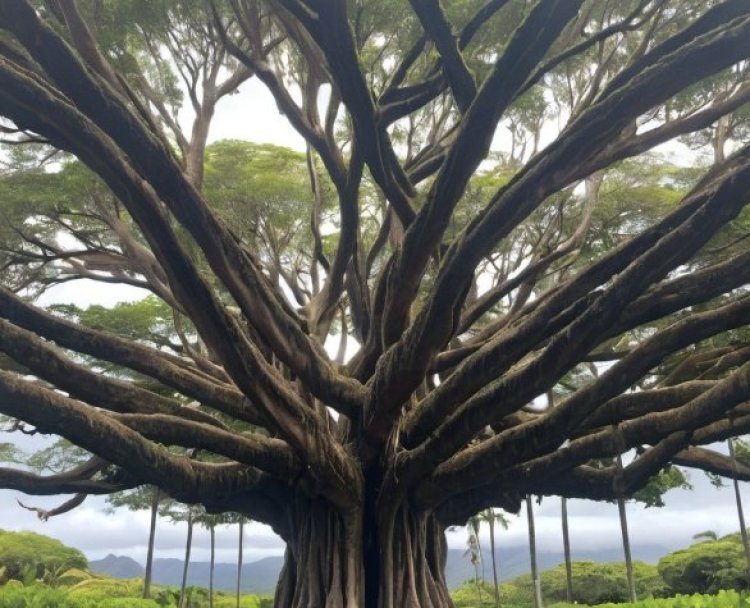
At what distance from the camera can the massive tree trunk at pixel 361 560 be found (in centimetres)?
721

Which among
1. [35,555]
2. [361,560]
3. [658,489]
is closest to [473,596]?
[35,555]

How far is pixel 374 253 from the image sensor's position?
30.7 feet

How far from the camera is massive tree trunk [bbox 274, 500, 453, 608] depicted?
23.7 ft

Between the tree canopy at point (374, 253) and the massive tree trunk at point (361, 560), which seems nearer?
the tree canopy at point (374, 253)

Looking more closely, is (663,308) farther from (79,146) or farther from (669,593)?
(669,593)

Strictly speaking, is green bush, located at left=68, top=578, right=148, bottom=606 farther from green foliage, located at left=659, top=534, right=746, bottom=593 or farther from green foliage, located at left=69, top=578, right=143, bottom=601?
green foliage, located at left=659, top=534, right=746, bottom=593

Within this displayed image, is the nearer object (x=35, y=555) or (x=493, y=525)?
(x=493, y=525)

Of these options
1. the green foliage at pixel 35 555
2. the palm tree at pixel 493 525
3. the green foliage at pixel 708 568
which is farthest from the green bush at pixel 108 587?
the green foliage at pixel 708 568

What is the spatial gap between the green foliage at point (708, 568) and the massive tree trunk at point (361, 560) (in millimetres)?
16972

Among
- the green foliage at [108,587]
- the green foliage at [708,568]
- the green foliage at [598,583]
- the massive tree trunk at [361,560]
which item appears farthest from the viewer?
the green foliage at [108,587]

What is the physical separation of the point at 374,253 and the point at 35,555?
2994 centimetres

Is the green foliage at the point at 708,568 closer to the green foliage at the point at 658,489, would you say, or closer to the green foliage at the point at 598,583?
the green foliage at the point at 598,583

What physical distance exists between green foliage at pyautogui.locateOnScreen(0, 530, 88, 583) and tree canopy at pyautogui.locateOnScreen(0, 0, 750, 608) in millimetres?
24400

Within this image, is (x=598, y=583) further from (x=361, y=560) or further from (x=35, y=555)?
(x=35, y=555)
